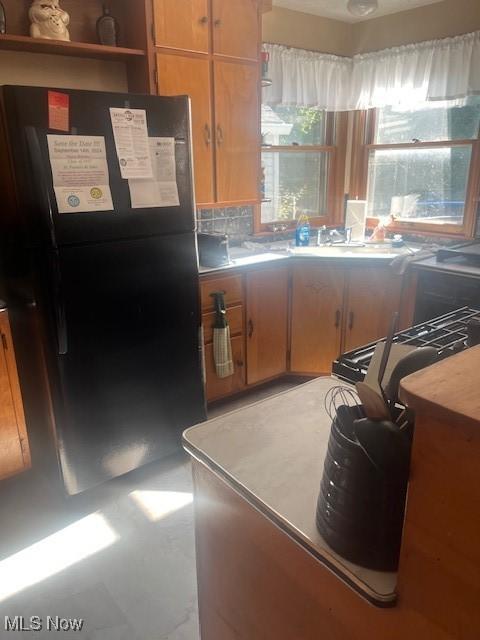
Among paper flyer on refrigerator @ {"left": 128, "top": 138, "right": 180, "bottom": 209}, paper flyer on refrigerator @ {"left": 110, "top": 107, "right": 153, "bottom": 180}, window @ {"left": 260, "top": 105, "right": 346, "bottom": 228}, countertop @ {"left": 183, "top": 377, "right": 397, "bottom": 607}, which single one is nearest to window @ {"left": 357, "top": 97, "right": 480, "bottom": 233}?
window @ {"left": 260, "top": 105, "right": 346, "bottom": 228}

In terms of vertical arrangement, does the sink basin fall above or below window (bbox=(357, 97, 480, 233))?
below

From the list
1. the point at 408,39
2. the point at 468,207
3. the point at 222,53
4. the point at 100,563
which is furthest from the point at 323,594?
the point at 408,39

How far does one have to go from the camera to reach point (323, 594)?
824 mm

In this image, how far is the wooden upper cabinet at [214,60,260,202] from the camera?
109 inches

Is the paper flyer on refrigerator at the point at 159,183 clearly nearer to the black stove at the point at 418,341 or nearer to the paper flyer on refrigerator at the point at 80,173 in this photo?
the paper flyer on refrigerator at the point at 80,173

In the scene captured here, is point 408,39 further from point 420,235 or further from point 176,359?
point 176,359

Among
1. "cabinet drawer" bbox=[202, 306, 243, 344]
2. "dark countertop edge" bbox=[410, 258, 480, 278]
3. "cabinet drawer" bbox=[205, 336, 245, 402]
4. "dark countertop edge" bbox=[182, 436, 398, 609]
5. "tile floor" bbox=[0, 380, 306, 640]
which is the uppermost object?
"dark countertop edge" bbox=[410, 258, 480, 278]

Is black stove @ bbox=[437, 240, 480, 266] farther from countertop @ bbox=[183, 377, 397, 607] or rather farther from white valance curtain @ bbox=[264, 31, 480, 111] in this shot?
Answer: countertop @ bbox=[183, 377, 397, 607]

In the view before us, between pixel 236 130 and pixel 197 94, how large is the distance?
324mm

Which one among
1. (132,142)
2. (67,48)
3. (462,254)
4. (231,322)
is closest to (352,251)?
(462,254)

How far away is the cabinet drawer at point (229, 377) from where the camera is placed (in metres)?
2.83

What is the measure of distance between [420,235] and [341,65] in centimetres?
142

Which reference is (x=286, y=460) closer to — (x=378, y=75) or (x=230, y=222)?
(x=230, y=222)

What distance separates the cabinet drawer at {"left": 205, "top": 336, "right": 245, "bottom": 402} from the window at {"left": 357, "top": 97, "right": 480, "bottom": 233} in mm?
1716
